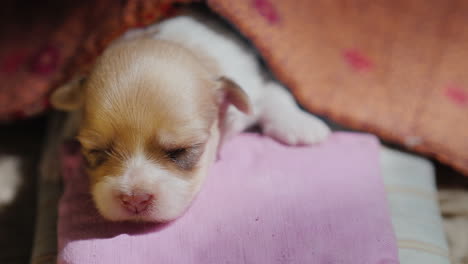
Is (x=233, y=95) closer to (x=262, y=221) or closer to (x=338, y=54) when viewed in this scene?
(x=262, y=221)

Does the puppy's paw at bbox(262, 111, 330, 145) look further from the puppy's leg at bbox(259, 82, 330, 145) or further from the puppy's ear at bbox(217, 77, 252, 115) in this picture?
the puppy's ear at bbox(217, 77, 252, 115)

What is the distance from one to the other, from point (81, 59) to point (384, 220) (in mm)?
1691

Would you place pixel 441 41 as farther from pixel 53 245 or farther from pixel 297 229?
pixel 53 245

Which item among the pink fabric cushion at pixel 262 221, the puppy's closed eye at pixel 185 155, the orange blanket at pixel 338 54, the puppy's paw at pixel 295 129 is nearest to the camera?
the pink fabric cushion at pixel 262 221

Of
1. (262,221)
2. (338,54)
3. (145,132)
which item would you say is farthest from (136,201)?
(338,54)

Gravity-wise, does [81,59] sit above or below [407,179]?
above

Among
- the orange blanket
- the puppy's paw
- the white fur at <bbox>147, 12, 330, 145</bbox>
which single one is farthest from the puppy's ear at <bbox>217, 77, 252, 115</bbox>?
the orange blanket

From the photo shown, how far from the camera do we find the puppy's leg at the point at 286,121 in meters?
2.10

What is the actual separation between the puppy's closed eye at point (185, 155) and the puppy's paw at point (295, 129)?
0.50 meters

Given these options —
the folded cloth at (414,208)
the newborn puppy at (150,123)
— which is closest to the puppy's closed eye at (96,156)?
the newborn puppy at (150,123)

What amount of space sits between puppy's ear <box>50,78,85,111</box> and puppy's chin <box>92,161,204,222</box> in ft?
1.54

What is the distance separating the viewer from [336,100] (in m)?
2.33

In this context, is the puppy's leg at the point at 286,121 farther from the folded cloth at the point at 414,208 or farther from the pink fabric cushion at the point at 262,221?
the folded cloth at the point at 414,208

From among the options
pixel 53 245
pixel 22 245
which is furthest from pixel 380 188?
pixel 22 245
